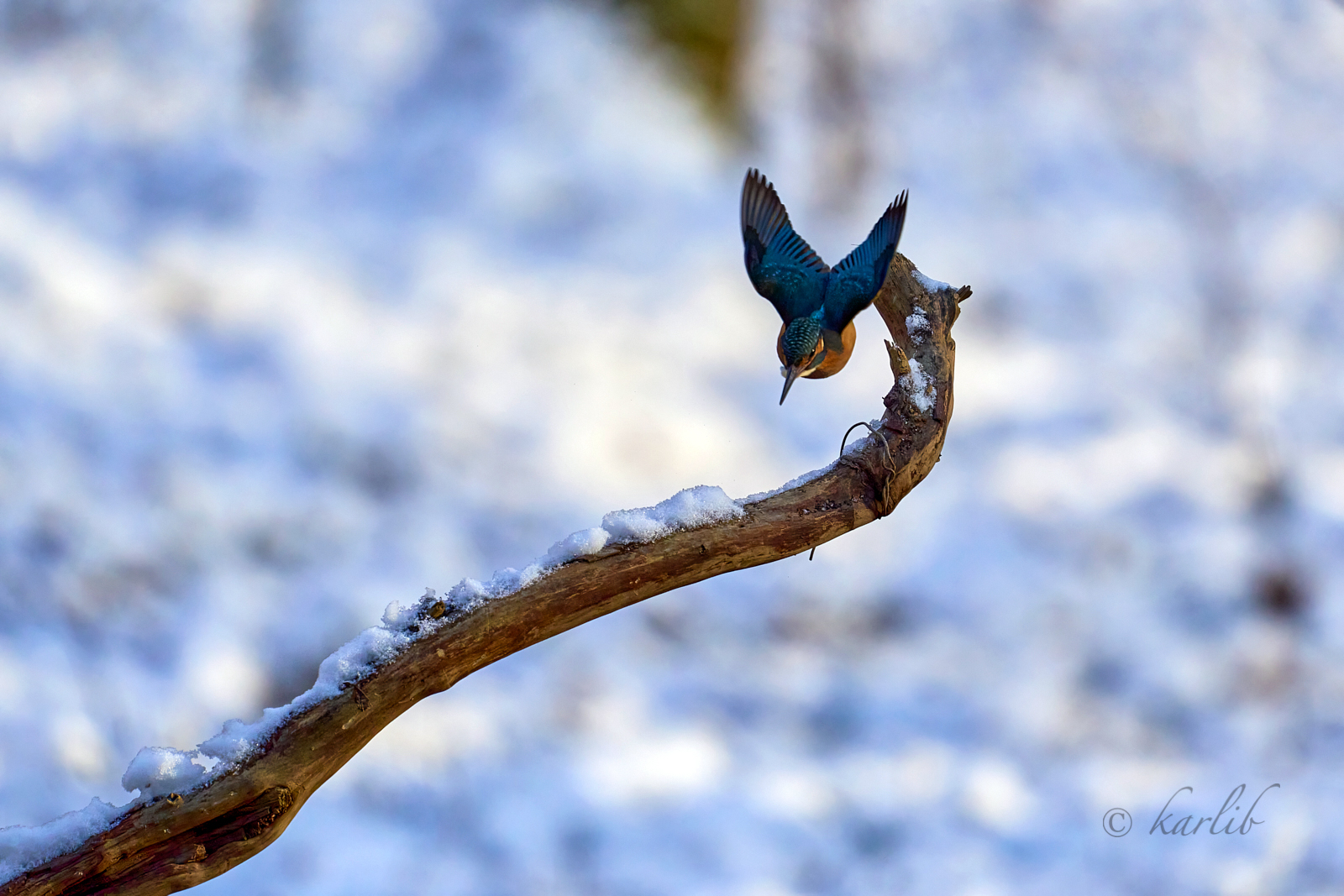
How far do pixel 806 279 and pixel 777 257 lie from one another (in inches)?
4.3

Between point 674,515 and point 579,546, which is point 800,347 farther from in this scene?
point 579,546

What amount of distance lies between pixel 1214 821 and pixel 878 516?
2865mm

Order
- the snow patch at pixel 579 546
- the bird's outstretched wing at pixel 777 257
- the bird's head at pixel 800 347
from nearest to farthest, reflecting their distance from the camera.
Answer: the snow patch at pixel 579 546, the bird's head at pixel 800 347, the bird's outstretched wing at pixel 777 257

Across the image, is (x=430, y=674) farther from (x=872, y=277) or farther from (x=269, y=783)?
(x=872, y=277)

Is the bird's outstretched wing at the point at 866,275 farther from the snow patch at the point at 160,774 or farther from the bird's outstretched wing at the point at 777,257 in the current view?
the snow patch at the point at 160,774

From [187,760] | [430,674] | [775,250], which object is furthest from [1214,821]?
[187,760]

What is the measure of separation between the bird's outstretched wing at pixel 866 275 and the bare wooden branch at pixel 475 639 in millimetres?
145

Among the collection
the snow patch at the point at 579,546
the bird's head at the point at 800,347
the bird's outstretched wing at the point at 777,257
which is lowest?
the snow patch at the point at 579,546

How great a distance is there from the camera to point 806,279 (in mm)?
2072

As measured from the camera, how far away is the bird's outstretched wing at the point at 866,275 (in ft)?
6.39

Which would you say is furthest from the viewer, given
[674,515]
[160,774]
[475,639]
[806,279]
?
[806,279]

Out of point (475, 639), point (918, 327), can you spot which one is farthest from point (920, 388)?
point (475, 639)

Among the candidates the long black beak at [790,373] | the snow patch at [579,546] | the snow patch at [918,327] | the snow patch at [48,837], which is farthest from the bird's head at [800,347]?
the snow patch at [48,837]

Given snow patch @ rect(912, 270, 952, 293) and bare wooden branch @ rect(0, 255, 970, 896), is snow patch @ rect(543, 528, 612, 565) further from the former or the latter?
snow patch @ rect(912, 270, 952, 293)
